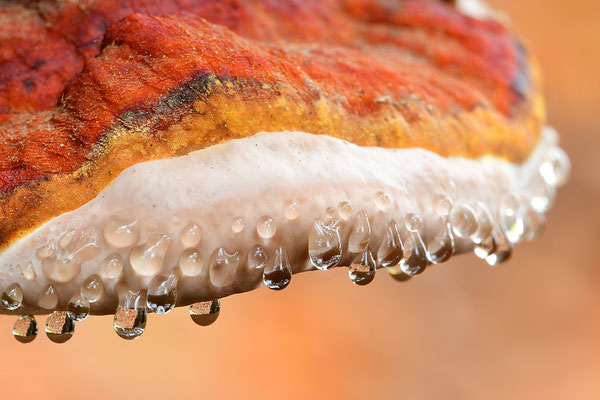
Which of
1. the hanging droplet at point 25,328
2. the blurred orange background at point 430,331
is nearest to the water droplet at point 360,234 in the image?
the hanging droplet at point 25,328

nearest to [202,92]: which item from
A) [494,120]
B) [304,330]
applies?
[494,120]

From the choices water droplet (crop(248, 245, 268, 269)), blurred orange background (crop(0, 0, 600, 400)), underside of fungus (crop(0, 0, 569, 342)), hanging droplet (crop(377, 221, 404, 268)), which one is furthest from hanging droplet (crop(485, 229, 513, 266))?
blurred orange background (crop(0, 0, 600, 400))

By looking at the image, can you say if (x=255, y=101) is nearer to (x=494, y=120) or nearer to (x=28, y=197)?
(x=28, y=197)

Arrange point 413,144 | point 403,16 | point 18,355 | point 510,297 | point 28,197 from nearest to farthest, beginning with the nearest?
point 28,197
point 413,144
point 403,16
point 18,355
point 510,297

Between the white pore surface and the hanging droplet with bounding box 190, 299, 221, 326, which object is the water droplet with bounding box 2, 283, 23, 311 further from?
the hanging droplet with bounding box 190, 299, 221, 326

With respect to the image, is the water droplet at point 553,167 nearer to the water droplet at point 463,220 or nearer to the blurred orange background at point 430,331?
the water droplet at point 463,220

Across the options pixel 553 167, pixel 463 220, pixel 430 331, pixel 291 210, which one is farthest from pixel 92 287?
pixel 430 331
